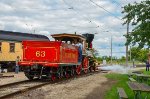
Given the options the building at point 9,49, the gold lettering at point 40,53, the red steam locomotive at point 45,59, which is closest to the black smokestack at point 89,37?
the building at point 9,49

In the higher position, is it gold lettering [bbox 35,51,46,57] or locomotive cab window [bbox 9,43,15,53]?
locomotive cab window [bbox 9,43,15,53]

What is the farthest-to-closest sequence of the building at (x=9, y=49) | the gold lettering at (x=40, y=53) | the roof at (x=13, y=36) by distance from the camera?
the roof at (x=13, y=36) < the building at (x=9, y=49) < the gold lettering at (x=40, y=53)

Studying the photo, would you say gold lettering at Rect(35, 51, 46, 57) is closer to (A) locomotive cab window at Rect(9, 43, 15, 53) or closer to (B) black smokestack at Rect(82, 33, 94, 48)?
(B) black smokestack at Rect(82, 33, 94, 48)

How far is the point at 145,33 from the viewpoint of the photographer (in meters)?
23.5

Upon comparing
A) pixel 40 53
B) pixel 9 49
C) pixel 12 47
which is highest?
pixel 12 47

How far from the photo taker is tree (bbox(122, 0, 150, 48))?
23.6 metres

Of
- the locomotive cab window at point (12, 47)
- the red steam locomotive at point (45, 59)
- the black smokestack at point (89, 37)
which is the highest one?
the black smokestack at point (89, 37)

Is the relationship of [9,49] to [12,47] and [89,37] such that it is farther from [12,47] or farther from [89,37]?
[89,37]

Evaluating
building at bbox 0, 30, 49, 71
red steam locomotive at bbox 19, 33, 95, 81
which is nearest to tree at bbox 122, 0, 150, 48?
red steam locomotive at bbox 19, 33, 95, 81

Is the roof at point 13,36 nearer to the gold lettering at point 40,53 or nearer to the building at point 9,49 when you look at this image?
the building at point 9,49

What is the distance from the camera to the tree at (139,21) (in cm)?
2356

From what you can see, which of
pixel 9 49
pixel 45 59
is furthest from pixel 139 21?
pixel 9 49

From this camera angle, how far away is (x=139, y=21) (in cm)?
2412

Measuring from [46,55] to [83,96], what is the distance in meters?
8.30
